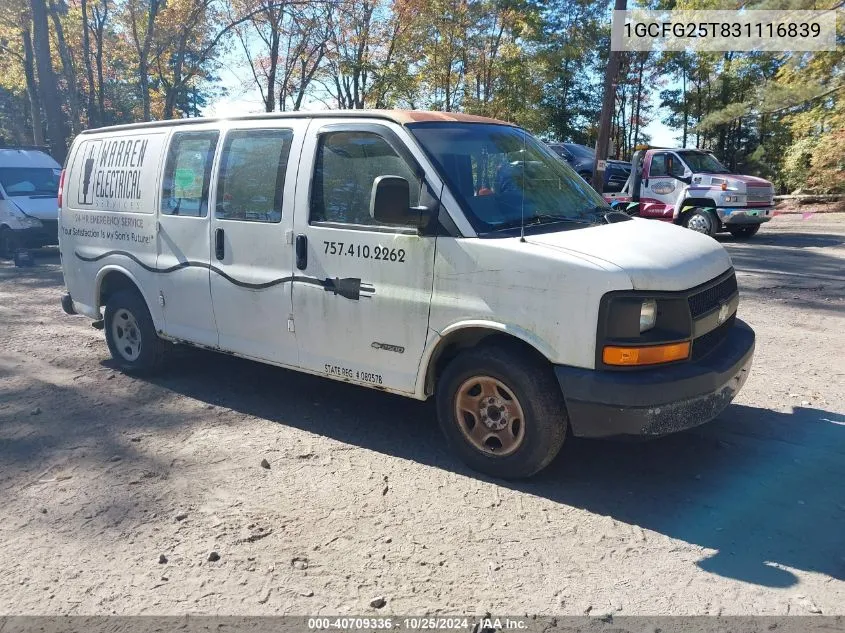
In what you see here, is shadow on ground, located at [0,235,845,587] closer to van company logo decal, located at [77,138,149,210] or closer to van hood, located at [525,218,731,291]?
van hood, located at [525,218,731,291]

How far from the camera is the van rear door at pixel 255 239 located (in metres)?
4.78

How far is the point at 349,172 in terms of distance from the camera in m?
4.52

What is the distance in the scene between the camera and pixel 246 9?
22.9m

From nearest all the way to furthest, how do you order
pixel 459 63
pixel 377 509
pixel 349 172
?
pixel 377 509 → pixel 349 172 → pixel 459 63

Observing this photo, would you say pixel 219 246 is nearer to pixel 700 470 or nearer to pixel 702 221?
pixel 700 470

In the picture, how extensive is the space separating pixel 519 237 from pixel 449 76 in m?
24.3

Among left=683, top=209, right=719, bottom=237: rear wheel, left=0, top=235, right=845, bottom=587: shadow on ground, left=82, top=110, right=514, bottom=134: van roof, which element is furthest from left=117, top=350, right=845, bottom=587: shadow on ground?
left=683, top=209, right=719, bottom=237: rear wheel

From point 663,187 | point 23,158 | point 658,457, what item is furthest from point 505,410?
point 23,158

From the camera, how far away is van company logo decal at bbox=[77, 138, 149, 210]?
5.85 m

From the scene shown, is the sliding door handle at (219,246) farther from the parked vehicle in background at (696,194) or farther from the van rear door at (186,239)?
the parked vehicle in background at (696,194)

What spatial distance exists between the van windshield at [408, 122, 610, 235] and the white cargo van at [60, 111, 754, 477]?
1 centimetres

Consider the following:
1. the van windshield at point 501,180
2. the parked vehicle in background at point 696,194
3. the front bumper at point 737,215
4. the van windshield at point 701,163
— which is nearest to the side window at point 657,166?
the parked vehicle in background at point 696,194

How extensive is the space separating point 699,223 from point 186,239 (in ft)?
43.7

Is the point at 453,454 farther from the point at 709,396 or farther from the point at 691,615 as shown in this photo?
the point at 691,615
